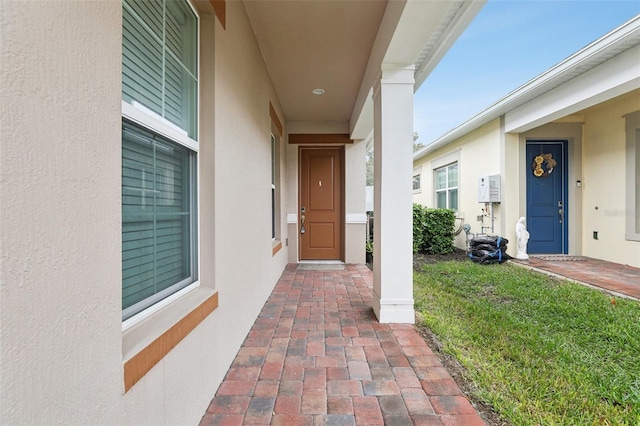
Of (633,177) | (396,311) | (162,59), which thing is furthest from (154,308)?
(633,177)

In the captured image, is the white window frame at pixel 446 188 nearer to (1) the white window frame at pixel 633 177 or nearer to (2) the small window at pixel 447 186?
(2) the small window at pixel 447 186

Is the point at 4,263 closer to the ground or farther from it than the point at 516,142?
closer to the ground

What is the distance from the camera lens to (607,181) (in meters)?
5.20

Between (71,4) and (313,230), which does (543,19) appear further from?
(71,4)

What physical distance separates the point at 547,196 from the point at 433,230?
7.41ft

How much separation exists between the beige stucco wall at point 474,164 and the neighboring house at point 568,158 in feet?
0.08

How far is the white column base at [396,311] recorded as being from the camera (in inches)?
109

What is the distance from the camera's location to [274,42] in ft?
9.48

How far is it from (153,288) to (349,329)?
5.90 ft

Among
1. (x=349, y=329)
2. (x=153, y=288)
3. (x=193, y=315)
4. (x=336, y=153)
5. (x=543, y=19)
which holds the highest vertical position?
(x=543, y=19)

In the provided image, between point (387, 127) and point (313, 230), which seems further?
point (313, 230)

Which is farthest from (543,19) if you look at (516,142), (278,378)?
(278,378)

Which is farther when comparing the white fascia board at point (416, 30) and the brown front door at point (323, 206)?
the brown front door at point (323, 206)

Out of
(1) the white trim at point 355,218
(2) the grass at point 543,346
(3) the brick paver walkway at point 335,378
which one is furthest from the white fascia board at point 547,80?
(3) the brick paver walkway at point 335,378
